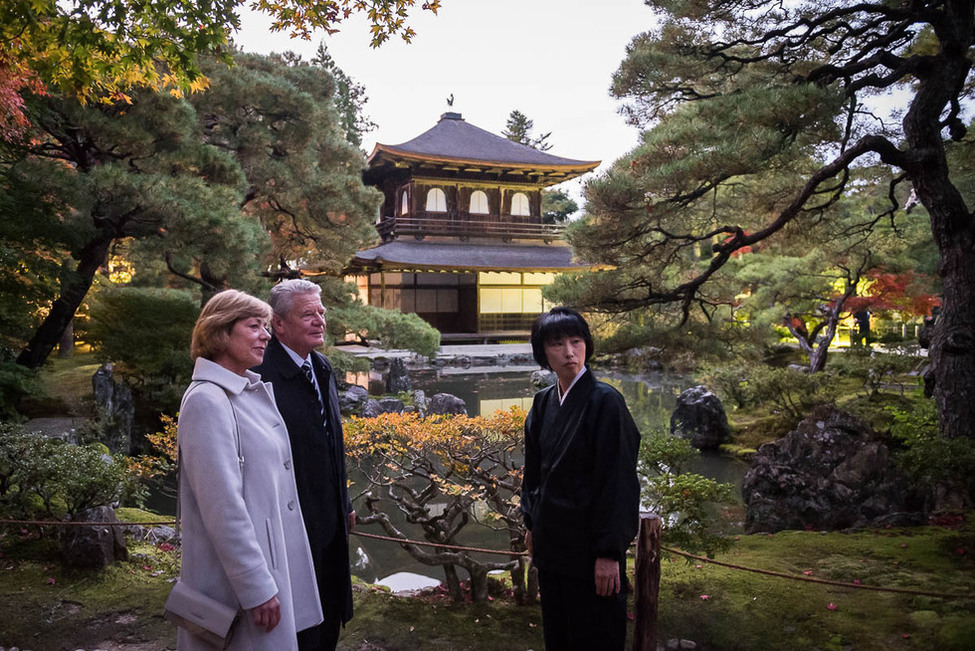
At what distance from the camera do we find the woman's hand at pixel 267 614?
1.63 meters

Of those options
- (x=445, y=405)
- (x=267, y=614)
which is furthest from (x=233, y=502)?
(x=445, y=405)

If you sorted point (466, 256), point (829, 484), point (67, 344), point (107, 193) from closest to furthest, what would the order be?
point (829, 484) → point (107, 193) → point (67, 344) → point (466, 256)

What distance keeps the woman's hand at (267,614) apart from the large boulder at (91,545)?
9.25 ft

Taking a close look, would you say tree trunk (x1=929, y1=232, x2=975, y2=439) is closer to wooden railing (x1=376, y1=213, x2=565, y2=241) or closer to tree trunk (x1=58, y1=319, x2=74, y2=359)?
tree trunk (x1=58, y1=319, x2=74, y2=359)

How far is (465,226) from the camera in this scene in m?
21.7

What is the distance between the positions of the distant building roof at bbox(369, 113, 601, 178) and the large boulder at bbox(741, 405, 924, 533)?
16211mm

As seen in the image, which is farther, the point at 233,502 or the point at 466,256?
the point at 466,256

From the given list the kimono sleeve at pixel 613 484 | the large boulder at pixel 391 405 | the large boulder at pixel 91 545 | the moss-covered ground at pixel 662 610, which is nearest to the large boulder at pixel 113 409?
the large boulder at pixel 391 405

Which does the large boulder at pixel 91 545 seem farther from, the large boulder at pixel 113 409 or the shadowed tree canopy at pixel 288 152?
the shadowed tree canopy at pixel 288 152

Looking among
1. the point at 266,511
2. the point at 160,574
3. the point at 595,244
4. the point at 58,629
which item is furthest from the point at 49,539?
the point at 595,244

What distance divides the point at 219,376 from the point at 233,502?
31 centimetres

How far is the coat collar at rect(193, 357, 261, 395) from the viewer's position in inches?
66.2

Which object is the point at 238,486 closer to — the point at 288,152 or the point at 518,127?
the point at 288,152

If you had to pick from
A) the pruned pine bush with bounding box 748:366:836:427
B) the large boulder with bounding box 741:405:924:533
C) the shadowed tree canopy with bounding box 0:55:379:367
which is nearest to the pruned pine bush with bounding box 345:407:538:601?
the large boulder with bounding box 741:405:924:533
